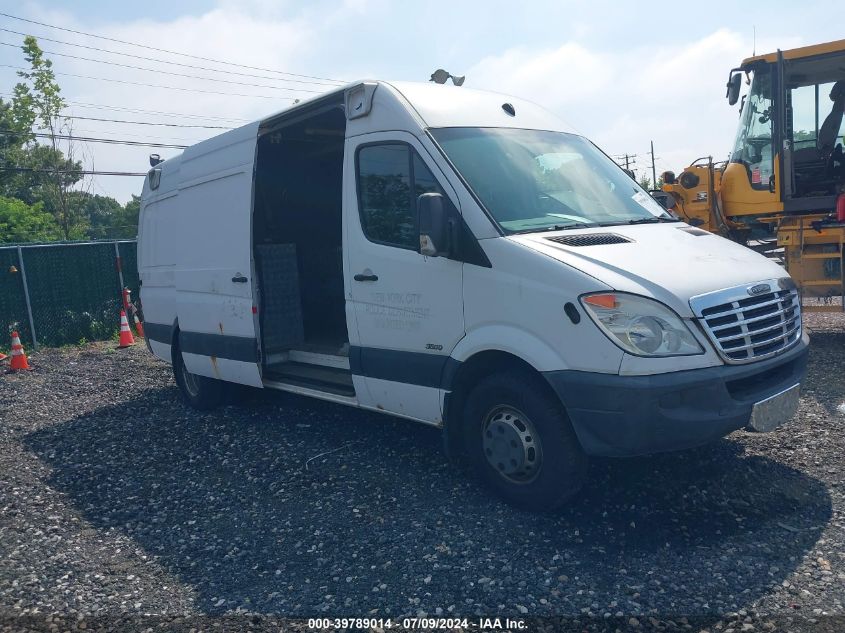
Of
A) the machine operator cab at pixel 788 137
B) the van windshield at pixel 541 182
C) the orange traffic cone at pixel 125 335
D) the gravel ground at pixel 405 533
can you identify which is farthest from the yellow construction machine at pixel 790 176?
the orange traffic cone at pixel 125 335

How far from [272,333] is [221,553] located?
2.90 m

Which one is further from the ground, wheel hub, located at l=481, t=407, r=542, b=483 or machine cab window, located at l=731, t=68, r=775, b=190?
machine cab window, located at l=731, t=68, r=775, b=190

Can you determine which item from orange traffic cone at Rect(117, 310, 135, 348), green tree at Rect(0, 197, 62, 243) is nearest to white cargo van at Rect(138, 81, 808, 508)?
orange traffic cone at Rect(117, 310, 135, 348)

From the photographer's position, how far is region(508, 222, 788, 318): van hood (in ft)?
12.8

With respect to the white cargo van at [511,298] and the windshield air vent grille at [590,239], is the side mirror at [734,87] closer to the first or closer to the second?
the white cargo van at [511,298]

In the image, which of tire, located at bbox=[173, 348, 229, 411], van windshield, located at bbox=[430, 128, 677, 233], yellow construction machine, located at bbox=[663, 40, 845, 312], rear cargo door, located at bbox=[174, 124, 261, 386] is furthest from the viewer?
yellow construction machine, located at bbox=[663, 40, 845, 312]

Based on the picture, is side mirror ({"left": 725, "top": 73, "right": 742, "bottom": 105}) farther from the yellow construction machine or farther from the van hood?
the van hood

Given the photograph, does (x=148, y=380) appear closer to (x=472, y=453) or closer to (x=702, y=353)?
(x=472, y=453)

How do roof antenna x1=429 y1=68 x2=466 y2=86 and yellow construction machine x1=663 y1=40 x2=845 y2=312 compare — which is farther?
yellow construction machine x1=663 y1=40 x2=845 y2=312

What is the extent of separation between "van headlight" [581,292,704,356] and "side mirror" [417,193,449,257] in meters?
1.06

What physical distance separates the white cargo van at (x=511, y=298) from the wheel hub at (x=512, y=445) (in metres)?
0.01

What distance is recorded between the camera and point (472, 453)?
15.2 ft

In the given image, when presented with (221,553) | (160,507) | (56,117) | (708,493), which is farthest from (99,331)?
(56,117)

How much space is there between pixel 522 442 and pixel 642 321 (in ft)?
Result: 3.35
